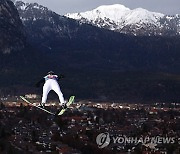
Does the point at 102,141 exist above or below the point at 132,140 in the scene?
below

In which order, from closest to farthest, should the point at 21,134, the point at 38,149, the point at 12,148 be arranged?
1. the point at 12,148
2. the point at 38,149
3. the point at 21,134

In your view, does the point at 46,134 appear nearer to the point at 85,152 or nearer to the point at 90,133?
the point at 90,133

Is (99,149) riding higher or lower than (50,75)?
lower

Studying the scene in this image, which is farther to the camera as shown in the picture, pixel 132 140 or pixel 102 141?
pixel 132 140

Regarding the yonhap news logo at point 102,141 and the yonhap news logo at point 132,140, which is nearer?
the yonhap news logo at point 102,141

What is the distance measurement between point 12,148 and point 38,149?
12.8 m

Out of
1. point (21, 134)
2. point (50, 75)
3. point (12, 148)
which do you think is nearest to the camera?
point (50, 75)

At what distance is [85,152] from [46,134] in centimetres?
3731

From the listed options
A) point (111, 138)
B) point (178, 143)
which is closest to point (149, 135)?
point (111, 138)

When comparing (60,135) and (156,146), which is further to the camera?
(60,135)

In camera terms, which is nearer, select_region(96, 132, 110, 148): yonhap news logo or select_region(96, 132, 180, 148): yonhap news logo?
select_region(96, 132, 110, 148): yonhap news logo

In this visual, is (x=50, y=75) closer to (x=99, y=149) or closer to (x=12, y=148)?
(x=12, y=148)

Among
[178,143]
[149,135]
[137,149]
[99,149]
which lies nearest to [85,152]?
[99,149]

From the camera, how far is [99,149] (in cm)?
16225
